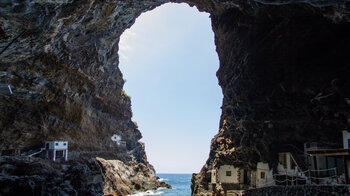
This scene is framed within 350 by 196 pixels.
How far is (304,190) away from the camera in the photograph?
770 inches

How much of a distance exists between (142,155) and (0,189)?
73.0m

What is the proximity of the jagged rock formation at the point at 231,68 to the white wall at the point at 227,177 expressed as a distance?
0.83m

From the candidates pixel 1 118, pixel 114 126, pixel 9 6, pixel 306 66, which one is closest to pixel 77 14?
pixel 9 6

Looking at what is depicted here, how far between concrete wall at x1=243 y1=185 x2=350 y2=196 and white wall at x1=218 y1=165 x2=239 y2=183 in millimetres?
5452

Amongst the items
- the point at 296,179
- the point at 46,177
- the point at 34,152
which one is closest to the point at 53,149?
the point at 34,152

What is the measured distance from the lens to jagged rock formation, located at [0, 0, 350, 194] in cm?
1882

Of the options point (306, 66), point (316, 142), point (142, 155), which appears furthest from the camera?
point (142, 155)

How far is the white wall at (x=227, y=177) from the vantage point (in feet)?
108

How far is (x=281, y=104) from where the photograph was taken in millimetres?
27609

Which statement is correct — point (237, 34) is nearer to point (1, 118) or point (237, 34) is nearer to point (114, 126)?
point (1, 118)

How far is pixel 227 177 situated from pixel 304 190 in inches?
567

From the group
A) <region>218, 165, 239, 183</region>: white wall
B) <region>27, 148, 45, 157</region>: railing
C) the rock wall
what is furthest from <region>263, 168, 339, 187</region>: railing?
<region>27, 148, 45, 157</region>: railing

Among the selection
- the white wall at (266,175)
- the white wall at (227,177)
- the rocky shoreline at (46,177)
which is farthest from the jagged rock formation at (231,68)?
the rocky shoreline at (46,177)

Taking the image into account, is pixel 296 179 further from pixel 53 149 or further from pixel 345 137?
pixel 53 149
